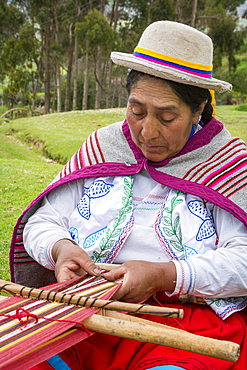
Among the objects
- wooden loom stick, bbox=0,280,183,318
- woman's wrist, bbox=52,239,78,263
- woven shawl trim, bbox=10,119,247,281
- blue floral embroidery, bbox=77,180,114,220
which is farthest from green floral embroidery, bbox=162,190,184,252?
wooden loom stick, bbox=0,280,183,318

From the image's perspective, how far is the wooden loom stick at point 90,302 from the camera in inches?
48.9

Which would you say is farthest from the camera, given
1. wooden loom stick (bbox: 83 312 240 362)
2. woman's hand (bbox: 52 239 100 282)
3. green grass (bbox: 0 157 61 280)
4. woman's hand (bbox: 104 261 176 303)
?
green grass (bbox: 0 157 61 280)

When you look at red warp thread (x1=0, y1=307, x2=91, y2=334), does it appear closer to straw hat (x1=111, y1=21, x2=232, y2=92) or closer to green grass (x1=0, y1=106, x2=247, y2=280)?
straw hat (x1=111, y1=21, x2=232, y2=92)

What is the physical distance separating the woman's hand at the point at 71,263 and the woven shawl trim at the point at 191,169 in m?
0.51

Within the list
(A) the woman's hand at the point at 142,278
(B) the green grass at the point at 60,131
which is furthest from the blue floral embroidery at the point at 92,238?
(B) the green grass at the point at 60,131

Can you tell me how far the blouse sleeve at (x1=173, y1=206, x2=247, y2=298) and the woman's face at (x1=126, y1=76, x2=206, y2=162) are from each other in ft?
2.21

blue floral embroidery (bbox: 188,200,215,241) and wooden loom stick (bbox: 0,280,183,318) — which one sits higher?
blue floral embroidery (bbox: 188,200,215,241)

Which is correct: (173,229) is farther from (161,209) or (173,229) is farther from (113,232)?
(113,232)

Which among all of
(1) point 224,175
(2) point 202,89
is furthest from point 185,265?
(2) point 202,89

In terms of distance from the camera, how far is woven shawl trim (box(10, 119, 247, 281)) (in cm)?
192

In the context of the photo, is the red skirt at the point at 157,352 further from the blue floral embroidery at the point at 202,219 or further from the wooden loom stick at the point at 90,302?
the blue floral embroidery at the point at 202,219

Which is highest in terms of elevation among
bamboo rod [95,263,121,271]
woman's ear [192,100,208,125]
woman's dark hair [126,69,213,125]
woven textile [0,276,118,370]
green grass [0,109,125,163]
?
woman's dark hair [126,69,213,125]

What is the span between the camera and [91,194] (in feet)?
7.04

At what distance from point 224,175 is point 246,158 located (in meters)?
0.19
